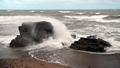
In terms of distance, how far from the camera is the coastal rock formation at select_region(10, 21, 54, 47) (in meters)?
14.7

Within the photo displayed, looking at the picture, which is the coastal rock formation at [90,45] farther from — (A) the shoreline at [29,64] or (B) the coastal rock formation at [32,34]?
(A) the shoreline at [29,64]

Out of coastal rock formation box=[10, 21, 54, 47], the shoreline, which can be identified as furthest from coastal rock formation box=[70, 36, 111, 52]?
the shoreline

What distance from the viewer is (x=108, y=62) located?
33.4ft

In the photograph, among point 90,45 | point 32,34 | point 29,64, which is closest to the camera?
point 29,64

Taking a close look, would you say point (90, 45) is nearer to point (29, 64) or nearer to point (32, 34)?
point (29, 64)

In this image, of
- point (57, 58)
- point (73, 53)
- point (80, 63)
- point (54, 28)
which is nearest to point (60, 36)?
point (54, 28)

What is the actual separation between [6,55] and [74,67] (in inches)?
186

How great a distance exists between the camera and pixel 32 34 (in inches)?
625

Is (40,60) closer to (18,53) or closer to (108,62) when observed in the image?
(18,53)

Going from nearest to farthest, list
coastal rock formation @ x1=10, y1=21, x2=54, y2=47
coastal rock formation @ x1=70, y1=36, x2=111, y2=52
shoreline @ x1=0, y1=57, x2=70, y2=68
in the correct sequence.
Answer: shoreline @ x1=0, y1=57, x2=70, y2=68
coastal rock formation @ x1=70, y1=36, x2=111, y2=52
coastal rock formation @ x1=10, y1=21, x2=54, y2=47

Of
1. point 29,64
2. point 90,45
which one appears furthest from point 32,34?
point 29,64

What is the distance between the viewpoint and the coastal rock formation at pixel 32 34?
1473 cm

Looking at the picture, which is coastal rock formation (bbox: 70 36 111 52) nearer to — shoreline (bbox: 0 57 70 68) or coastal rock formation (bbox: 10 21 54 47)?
coastal rock formation (bbox: 10 21 54 47)

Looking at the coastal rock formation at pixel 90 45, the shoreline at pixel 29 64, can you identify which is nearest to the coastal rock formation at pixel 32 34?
the coastal rock formation at pixel 90 45
